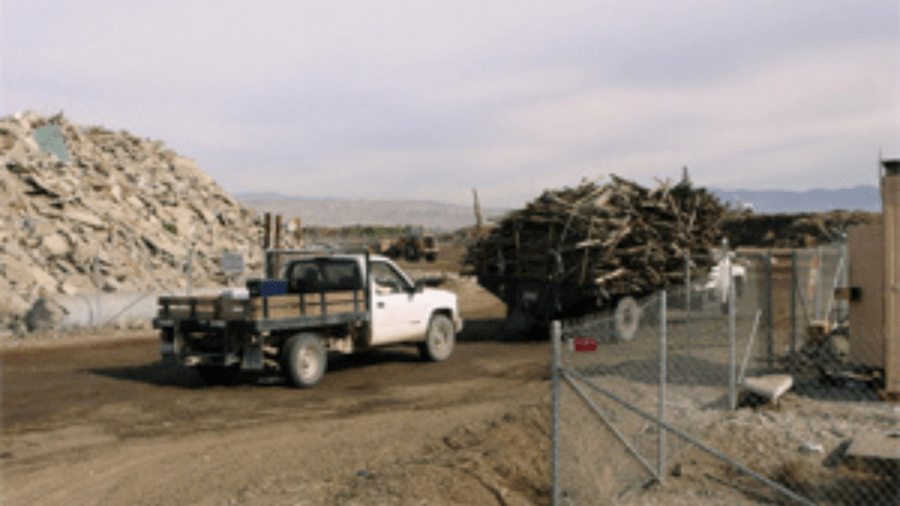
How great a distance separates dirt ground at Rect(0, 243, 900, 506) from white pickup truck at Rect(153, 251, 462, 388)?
50 cm

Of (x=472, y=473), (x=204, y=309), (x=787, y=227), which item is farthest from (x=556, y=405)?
(x=787, y=227)

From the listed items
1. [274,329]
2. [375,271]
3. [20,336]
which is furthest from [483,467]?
[20,336]

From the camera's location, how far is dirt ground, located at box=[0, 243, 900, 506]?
253 inches

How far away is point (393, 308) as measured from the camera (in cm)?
1283

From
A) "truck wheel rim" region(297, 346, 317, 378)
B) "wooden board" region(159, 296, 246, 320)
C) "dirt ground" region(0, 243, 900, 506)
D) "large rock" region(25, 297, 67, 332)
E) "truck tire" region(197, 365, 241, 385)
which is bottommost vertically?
"dirt ground" region(0, 243, 900, 506)

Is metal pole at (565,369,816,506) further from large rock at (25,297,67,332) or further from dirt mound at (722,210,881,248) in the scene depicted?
dirt mound at (722,210,881,248)

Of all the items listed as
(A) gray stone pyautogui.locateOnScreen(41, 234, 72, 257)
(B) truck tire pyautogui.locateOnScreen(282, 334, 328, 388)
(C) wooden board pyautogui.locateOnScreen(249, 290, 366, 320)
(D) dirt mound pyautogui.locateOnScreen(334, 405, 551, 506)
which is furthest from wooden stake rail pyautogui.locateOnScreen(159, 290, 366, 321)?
(A) gray stone pyautogui.locateOnScreen(41, 234, 72, 257)

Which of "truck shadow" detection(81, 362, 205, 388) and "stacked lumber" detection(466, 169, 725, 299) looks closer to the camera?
"truck shadow" detection(81, 362, 205, 388)

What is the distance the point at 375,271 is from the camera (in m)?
13.2

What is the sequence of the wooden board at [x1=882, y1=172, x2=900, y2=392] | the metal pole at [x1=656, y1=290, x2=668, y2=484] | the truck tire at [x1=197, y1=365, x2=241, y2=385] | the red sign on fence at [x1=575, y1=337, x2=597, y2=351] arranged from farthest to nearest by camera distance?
the truck tire at [x1=197, y1=365, x2=241, y2=385] → the wooden board at [x1=882, y1=172, x2=900, y2=392] → the metal pole at [x1=656, y1=290, x2=668, y2=484] → the red sign on fence at [x1=575, y1=337, x2=597, y2=351]

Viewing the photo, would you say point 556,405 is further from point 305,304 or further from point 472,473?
point 305,304

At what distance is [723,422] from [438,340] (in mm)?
6232

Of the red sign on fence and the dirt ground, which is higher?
the red sign on fence

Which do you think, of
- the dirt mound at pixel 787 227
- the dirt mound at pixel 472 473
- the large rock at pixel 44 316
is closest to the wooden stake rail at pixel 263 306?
the dirt mound at pixel 472 473
